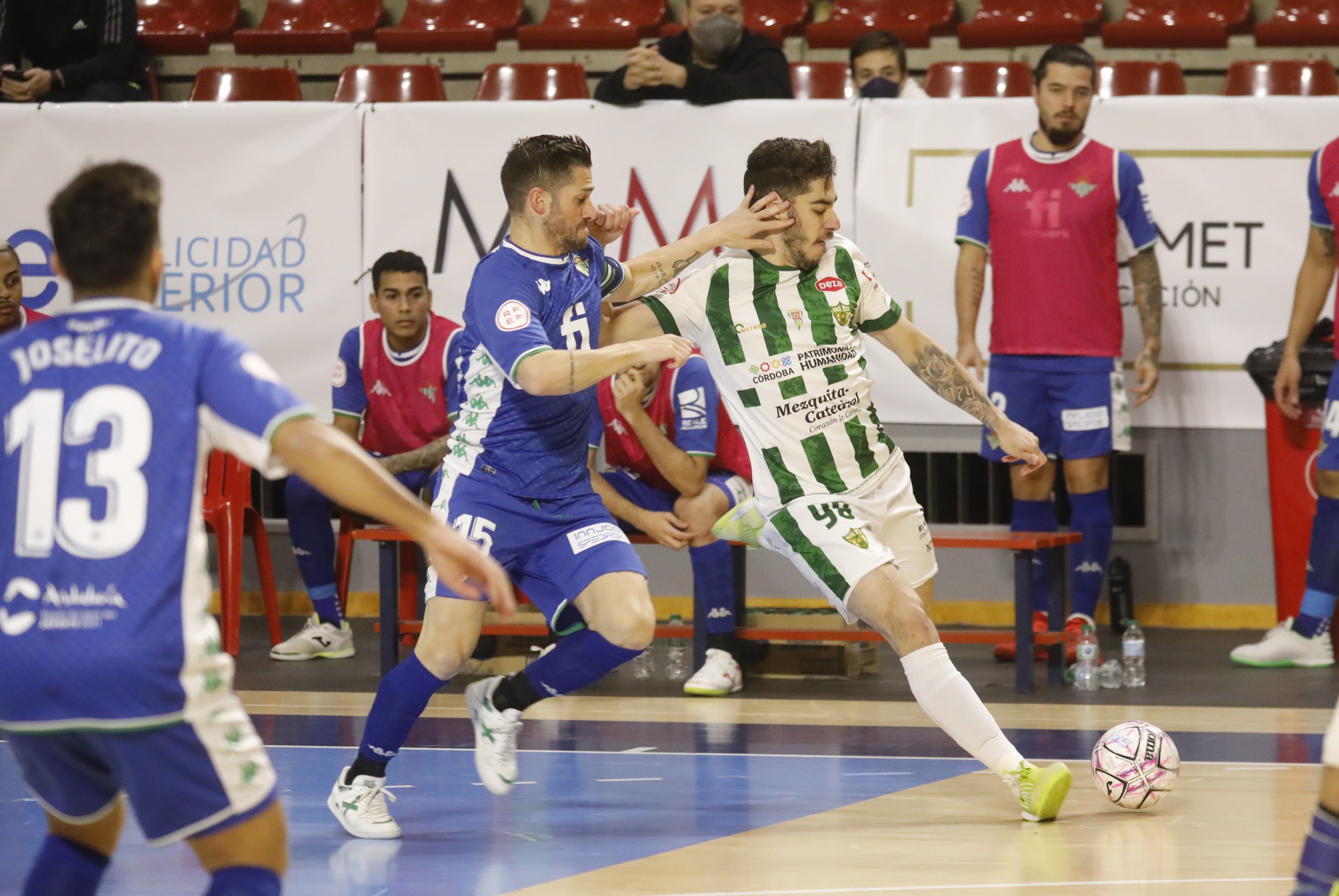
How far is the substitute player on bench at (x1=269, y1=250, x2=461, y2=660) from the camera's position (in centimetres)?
773

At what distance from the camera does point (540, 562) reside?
4.67m

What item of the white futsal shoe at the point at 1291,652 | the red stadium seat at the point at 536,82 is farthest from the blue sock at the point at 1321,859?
the red stadium seat at the point at 536,82

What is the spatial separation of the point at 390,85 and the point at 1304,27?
5.52 metres

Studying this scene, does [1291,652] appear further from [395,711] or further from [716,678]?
[395,711]

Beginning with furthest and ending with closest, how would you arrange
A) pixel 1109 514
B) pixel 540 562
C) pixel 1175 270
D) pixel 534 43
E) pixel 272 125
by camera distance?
pixel 534 43 < pixel 272 125 < pixel 1175 270 < pixel 1109 514 < pixel 540 562

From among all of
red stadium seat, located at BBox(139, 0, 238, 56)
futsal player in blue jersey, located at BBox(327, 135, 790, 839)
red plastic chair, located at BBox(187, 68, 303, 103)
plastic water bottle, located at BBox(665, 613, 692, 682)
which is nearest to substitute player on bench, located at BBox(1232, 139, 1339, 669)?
plastic water bottle, located at BBox(665, 613, 692, 682)

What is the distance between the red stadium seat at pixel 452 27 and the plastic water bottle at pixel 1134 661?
5993mm

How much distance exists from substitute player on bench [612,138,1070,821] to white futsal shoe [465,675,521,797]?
0.98m

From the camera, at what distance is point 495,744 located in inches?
184

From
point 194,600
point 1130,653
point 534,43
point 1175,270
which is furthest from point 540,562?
point 534,43

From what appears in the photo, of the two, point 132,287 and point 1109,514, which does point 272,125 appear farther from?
point 132,287

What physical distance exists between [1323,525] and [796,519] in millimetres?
3328

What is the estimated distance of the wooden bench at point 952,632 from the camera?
6629 mm

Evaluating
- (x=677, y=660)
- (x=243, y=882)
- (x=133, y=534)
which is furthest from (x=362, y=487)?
(x=677, y=660)
